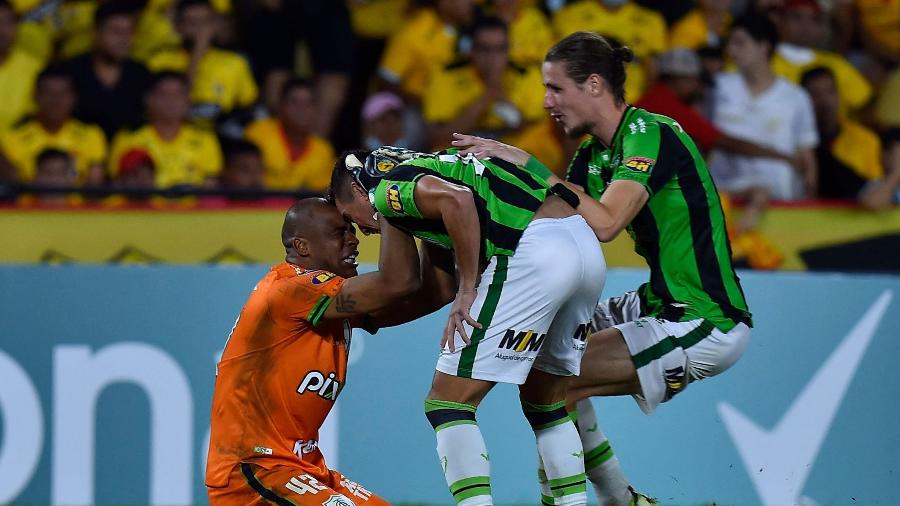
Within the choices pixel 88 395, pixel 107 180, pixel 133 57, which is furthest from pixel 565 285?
pixel 133 57

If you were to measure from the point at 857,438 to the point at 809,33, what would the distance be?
4.15 m

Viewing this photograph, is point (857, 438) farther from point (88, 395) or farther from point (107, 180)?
point (107, 180)

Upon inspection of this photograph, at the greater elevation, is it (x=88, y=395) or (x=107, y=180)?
(x=107, y=180)

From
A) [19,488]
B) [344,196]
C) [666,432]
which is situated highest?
[344,196]

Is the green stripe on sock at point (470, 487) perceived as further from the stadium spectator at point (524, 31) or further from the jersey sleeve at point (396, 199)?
the stadium spectator at point (524, 31)

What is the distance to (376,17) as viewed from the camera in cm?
1018

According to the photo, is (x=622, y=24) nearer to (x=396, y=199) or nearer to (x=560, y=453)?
(x=560, y=453)

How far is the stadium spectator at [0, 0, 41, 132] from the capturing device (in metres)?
9.33

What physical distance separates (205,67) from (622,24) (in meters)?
3.03

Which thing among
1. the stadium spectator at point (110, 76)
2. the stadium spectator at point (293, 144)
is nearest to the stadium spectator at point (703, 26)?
the stadium spectator at point (293, 144)

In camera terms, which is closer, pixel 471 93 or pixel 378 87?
pixel 471 93

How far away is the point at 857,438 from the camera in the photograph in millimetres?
6973

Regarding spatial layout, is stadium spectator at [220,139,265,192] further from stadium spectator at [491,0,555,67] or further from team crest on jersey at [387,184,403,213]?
team crest on jersey at [387,184,403,213]

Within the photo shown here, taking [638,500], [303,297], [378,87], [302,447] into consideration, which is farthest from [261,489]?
[378,87]
